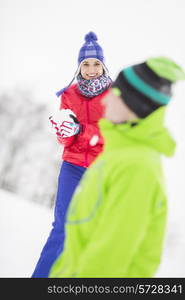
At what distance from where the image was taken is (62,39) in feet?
35.9

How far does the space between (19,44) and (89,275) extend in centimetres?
1117

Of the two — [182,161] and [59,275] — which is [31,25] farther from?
[59,275]

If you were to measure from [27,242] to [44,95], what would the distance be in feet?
14.7

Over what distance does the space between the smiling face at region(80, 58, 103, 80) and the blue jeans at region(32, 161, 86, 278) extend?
1.59ft

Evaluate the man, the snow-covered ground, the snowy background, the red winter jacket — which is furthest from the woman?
the man

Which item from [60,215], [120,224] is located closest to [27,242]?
[60,215]

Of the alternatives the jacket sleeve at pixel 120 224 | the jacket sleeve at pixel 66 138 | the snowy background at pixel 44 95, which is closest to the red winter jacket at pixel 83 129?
the jacket sleeve at pixel 66 138

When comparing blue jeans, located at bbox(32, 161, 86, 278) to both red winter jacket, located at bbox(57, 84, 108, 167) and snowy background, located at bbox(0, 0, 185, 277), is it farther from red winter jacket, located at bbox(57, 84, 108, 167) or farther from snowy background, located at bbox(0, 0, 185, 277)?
snowy background, located at bbox(0, 0, 185, 277)

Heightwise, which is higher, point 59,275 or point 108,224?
point 108,224

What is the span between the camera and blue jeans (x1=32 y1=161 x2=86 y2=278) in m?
1.73

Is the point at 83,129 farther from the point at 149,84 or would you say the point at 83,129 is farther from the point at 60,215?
the point at 149,84

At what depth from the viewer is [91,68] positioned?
1986 mm

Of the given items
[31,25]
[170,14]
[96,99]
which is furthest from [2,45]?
[96,99]

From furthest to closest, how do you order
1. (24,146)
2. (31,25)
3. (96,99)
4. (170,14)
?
(31,25)
(170,14)
(24,146)
(96,99)
